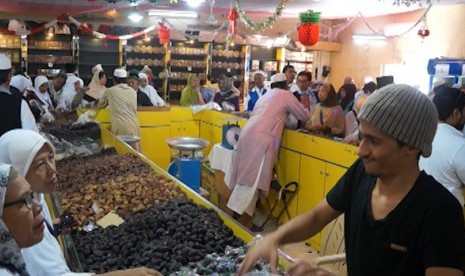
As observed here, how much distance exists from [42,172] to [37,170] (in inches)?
1.0

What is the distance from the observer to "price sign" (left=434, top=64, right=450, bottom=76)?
8128 mm

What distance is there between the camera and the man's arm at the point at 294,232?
1.62 metres

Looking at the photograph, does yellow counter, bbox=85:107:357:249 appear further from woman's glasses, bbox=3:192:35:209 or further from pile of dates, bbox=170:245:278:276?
woman's glasses, bbox=3:192:35:209

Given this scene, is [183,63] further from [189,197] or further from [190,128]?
[189,197]

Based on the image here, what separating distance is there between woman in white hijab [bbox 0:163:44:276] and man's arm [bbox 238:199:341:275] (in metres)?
0.74

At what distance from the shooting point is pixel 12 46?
11.1 metres

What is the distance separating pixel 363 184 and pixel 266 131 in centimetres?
379

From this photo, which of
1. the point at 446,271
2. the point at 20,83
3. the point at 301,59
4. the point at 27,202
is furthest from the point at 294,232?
the point at 301,59

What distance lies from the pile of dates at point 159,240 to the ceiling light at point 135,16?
9.52m

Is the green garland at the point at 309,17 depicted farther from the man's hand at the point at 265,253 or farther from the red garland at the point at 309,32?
the man's hand at the point at 265,253

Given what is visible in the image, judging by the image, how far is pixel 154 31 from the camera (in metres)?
12.5

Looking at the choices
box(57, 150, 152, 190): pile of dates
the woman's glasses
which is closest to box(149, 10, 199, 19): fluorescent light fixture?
box(57, 150, 152, 190): pile of dates

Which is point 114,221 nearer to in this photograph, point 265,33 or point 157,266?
point 157,266

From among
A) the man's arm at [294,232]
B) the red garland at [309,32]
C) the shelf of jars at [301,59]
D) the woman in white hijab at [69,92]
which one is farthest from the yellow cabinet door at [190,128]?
the shelf of jars at [301,59]
